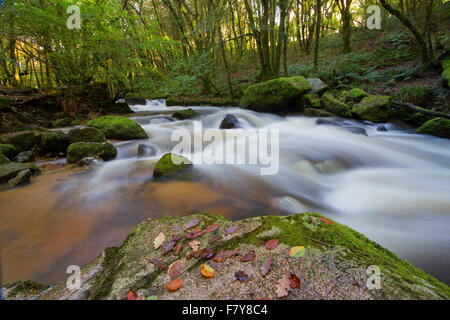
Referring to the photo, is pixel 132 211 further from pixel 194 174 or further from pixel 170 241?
pixel 170 241

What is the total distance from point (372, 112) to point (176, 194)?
7.73m

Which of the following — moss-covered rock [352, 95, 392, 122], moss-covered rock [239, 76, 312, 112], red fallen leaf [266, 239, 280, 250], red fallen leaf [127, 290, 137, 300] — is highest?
moss-covered rock [239, 76, 312, 112]

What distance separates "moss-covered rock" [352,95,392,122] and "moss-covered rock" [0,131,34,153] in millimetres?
10202

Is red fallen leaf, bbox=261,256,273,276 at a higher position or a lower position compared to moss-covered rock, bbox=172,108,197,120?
lower

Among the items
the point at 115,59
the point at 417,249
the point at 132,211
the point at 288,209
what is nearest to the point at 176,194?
the point at 132,211

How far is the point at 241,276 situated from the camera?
111 centimetres

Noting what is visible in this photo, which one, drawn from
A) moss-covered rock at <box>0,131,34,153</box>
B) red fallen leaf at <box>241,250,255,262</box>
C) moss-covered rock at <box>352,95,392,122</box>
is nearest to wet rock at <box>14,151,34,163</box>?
moss-covered rock at <box>0,131,34,153</box>

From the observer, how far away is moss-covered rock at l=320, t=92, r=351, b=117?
815cm

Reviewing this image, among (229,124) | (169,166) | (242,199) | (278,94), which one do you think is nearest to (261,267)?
(242,199)

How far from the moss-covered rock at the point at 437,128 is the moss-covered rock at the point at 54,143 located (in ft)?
32.6

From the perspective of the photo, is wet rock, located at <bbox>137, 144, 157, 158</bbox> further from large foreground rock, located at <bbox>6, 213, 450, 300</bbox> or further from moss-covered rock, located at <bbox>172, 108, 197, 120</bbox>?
moss-covered rock, located at <bbox>172, 108, 197, 120</bbox>

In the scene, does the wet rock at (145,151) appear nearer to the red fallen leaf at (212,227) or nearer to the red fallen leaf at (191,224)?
the red fallen leaf at (191,224)

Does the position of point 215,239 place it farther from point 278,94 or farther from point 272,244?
point 278,94

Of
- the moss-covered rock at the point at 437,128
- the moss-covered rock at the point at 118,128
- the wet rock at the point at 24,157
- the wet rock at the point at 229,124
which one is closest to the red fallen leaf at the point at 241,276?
the wet rock at the point at 24,157
